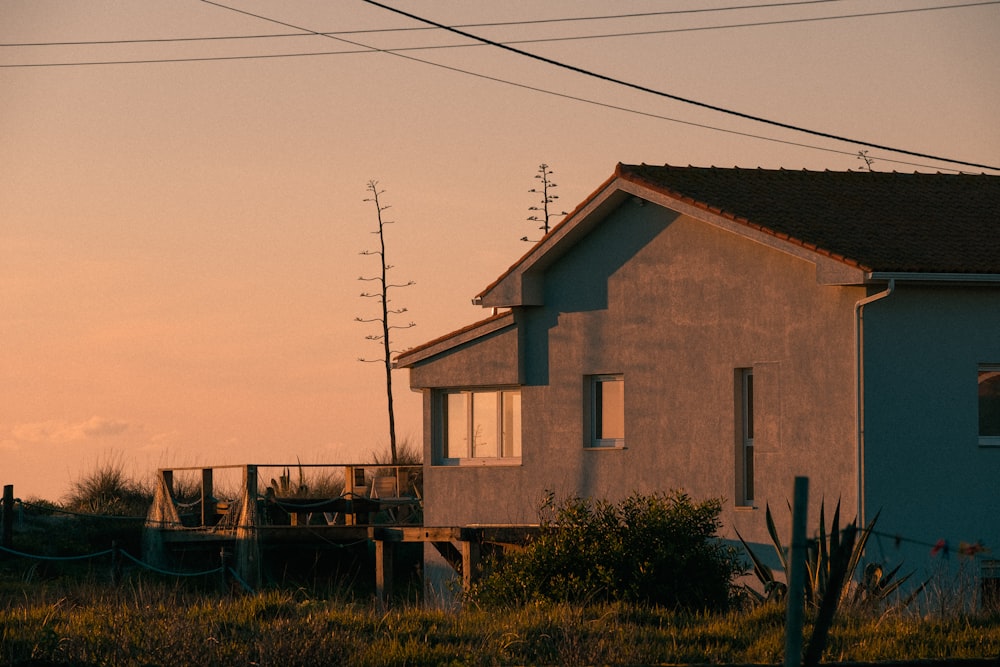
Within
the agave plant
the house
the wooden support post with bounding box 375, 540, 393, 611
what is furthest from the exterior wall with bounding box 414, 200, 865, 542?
the wooden support post with bounding box 375, 540, 393, 611

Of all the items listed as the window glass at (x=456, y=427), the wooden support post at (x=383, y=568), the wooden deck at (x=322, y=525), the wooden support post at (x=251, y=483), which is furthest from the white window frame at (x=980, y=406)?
the wooden support post at (x=251, y=483)

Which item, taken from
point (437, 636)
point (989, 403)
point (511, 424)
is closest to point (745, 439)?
point (989, 403)

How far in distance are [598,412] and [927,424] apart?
18.2 ft

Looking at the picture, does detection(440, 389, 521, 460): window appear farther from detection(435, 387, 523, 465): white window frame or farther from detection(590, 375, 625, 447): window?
detection(590, 375, 625, 447): window

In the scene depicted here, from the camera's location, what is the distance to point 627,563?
1812 centimetres

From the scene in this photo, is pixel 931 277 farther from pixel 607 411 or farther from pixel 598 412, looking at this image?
pixel 598 412

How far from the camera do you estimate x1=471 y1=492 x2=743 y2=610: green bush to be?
17922mm

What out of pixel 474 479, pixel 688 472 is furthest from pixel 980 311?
pixel 474 479

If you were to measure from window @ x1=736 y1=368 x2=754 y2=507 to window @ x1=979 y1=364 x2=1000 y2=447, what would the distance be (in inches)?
122

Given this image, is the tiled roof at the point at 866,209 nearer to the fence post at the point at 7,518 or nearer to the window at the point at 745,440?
the window at the point at 745,440

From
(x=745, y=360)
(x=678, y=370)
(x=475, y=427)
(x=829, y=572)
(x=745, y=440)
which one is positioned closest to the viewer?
(x=829, y=572)

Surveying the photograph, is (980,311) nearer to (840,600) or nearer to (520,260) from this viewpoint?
(840,600)

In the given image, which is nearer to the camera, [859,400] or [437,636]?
[437,636]

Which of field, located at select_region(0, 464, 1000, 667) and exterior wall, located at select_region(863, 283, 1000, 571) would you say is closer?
field, located at select_region(0, 464, 1000, 667)
